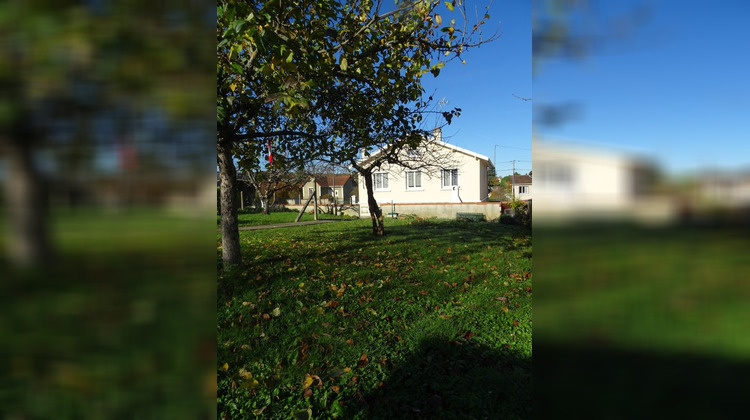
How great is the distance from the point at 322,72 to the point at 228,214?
3513 millimetres

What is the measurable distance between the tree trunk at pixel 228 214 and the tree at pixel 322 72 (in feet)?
0.06

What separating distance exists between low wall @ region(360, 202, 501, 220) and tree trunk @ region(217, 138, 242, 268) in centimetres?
1667
